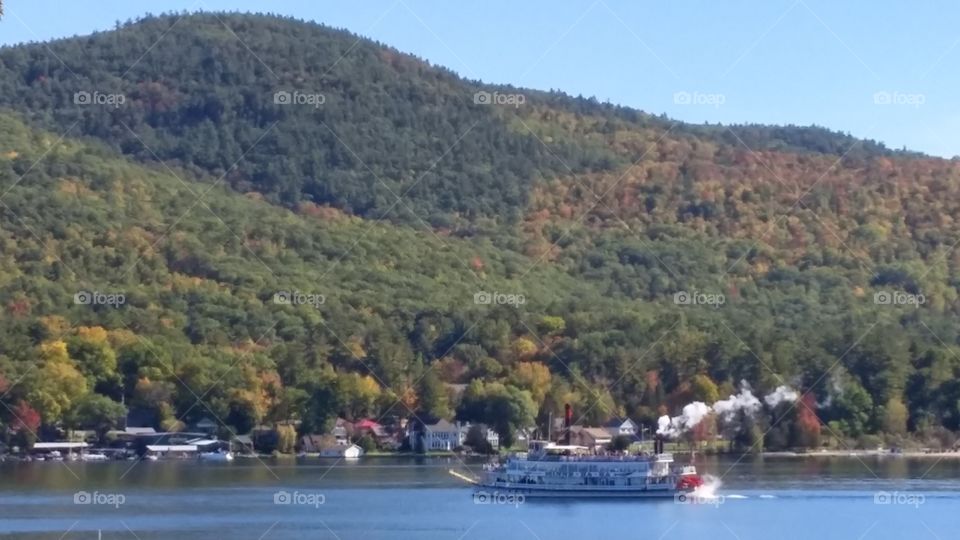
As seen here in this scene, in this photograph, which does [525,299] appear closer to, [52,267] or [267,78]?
[52,267]

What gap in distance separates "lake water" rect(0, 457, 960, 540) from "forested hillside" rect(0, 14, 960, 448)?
2047 cm

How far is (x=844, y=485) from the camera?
7138cm

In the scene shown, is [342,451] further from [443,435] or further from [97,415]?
[97,415]

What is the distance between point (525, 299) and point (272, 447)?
91.7 feet

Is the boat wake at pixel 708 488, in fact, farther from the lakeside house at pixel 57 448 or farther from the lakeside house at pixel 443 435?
the lakeside house at pixel 57 448

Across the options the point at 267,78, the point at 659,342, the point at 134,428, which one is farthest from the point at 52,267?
the point at 267,78

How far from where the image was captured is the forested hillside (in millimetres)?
102188

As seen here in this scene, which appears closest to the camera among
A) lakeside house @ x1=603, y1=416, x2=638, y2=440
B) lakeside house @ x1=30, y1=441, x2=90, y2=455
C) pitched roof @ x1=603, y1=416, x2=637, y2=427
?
lakeside house @ x1=30, y1=441, x2=90, y2=455

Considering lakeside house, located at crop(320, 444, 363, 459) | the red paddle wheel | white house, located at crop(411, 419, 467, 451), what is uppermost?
white house, located at crop(411, 419, 467, 451)

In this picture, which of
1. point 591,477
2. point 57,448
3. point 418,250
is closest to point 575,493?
point 591,477

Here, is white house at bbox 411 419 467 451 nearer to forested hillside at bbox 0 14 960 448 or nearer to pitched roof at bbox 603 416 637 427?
forested hillside at bbox 0 14 960 448

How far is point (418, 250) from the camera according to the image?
140 m

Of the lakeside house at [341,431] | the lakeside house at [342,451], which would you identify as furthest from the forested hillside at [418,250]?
the lakeside house at [342,451]

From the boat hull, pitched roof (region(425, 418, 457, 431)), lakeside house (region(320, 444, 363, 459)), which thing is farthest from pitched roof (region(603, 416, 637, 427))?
the boat hull
